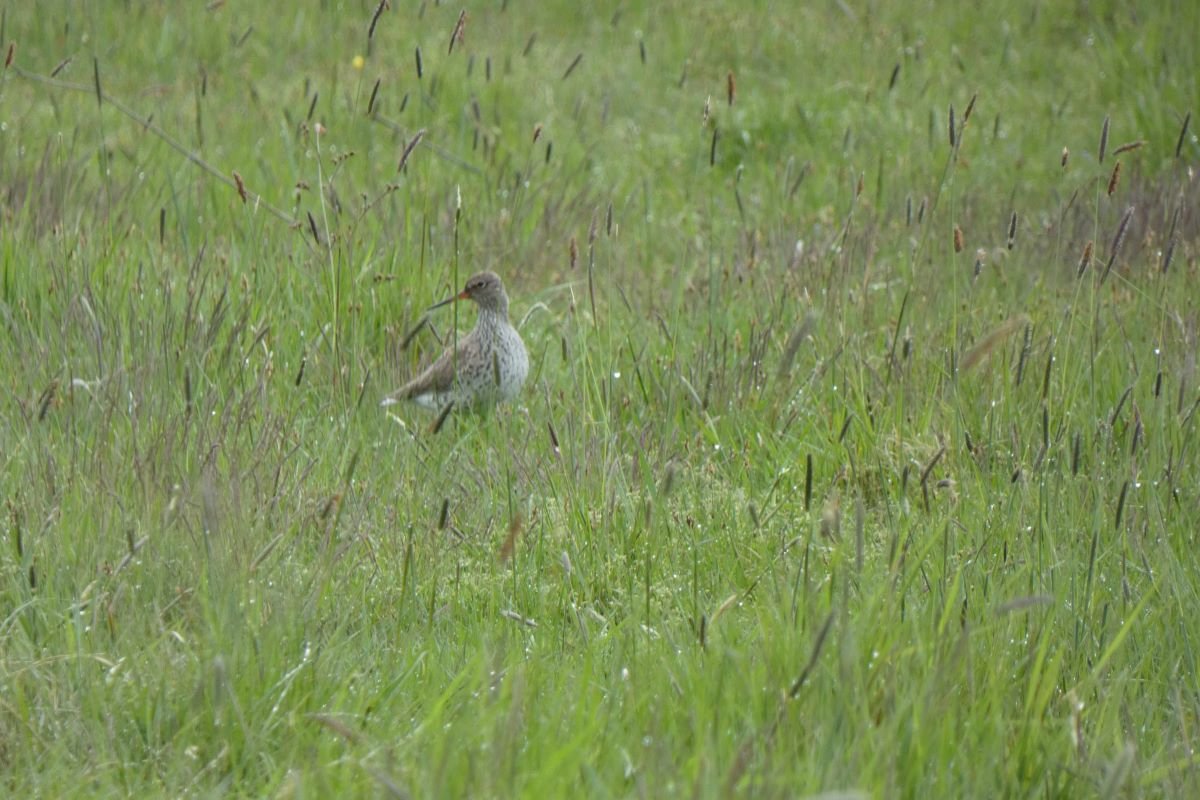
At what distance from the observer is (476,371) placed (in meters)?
5.13

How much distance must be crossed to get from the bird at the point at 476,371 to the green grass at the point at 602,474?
6.1 inches

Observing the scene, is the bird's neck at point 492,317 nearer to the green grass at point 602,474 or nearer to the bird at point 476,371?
the bird at point 476,371

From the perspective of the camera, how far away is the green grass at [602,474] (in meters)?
2.74

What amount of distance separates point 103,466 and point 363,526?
630 mm

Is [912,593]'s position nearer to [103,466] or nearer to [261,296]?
[103,466]

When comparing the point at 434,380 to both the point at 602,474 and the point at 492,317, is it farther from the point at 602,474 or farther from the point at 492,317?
the point at 602,474

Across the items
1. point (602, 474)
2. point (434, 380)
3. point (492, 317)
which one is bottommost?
point (434, 380)

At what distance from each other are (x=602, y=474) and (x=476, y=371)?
1.25 metres

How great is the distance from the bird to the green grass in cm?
15

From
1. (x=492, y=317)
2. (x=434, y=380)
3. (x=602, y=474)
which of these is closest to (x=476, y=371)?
(x=434, y=380)

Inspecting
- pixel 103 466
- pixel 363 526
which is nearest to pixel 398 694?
pixel 363 526

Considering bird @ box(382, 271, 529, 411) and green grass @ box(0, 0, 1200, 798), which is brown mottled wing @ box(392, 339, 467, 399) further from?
green grass @ box(0, 0, 1200, 798)

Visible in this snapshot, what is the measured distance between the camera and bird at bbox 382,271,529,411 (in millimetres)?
5000

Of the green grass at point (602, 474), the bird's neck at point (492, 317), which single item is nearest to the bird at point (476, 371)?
the bird's neck at point (492, 317)
